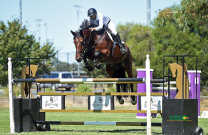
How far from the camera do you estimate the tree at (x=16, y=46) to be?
19.9m

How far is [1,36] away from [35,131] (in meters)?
15.2

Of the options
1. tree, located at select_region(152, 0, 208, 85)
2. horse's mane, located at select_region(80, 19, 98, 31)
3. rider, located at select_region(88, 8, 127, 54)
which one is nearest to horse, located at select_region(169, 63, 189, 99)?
rider, located at select_region(88, 8, 127, 54)

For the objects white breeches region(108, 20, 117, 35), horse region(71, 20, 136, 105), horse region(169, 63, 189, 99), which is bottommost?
horse region(169, 63, 189, 99)

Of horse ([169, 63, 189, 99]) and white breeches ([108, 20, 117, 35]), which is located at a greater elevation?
white breeches ([108, 20, 117, 35])

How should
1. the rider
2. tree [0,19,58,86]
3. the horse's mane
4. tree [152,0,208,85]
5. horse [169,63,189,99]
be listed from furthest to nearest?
1. tree [0,19,58,86]
2. tree [152,0,208,85]
3. the horse's mane
4. the rider
5. horse [169,63,189,99]

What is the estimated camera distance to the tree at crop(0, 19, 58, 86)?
65.2ft

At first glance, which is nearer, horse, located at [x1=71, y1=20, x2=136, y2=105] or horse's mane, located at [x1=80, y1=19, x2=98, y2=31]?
horse, located at [x1=71, y1=20, x2=136, y2=105]

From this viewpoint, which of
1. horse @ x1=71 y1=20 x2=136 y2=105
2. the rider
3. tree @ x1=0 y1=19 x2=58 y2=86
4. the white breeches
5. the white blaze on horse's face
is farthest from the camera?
tree @ x1=0 y1=19 x2=58 y2=86

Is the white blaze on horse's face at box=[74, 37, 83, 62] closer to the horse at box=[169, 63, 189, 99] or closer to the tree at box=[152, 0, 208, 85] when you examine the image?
the horse at box=[169, 63, 189, 99]

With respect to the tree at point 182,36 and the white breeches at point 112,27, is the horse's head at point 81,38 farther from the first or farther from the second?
the tree at point 182,36

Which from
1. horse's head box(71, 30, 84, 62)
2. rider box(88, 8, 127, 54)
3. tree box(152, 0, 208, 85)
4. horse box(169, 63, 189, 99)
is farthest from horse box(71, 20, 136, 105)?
tree box(152, 0, 208, 85)

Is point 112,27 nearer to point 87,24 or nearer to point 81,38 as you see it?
point 87,24

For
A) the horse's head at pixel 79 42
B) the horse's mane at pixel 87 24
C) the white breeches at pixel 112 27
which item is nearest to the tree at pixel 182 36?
the white breeches at pixel 112 27

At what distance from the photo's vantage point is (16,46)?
20141 mm
